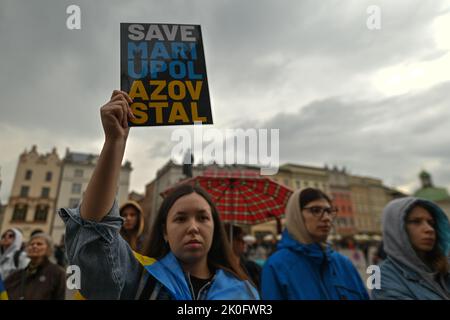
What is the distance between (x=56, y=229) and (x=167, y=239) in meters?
41.2

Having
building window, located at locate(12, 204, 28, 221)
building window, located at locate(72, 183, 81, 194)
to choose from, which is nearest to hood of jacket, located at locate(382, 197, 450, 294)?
building window, located at locate(72, 183, 81, 194)

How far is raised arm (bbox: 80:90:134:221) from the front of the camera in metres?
0.97

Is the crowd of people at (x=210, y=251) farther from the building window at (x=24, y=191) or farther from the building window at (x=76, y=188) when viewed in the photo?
the building window at (x=24, y=191)

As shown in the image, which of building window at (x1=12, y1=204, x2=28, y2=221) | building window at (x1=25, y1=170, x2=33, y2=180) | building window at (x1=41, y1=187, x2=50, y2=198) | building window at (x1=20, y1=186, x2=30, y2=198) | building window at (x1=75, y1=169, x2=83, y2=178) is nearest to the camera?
building window at (x1=12, y1=204, x2=28, y2=221)

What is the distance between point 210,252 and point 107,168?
3.17 feet

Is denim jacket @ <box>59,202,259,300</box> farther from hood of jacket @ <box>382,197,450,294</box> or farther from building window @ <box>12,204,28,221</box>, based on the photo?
building window @ <box>12,204,28,221</box>

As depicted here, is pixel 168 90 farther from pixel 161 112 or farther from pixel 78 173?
pixel 78 173

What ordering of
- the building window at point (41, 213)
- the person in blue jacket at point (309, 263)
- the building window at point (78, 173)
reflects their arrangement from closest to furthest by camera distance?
the person in blue jacket at point (309, 263) < the building window at point (41, 213) < the building window at point (78, 173)

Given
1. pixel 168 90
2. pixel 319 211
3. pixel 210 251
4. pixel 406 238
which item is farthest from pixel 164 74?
pixel 406 238

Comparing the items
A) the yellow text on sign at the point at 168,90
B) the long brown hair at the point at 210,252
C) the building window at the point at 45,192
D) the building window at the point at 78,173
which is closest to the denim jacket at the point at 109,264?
the long brown hair at the point at 210,252

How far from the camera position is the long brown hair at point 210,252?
1490 mm

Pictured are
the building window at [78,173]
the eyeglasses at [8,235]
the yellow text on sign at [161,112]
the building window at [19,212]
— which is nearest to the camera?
the yellow text on sign at [161,112]

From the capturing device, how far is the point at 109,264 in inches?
40.8
